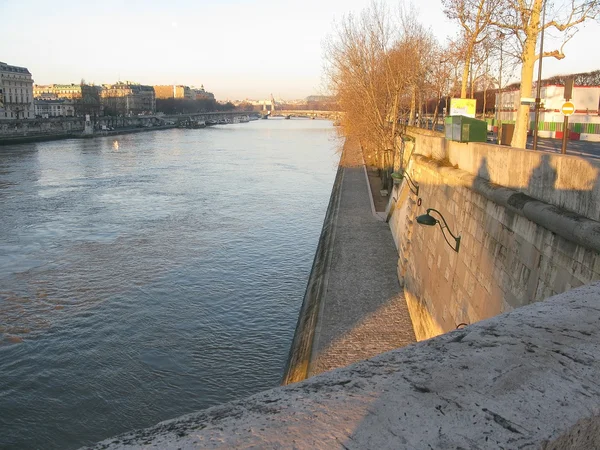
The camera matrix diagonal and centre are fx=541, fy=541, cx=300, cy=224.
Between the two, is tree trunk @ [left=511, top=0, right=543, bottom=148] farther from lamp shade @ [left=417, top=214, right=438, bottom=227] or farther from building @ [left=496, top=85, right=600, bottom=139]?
building @ [left=496, top=85, right=600, bottom=139]

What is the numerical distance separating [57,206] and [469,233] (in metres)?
26.4

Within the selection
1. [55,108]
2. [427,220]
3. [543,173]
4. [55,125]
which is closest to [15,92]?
[55,125]

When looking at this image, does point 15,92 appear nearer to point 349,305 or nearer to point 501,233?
point 349,305

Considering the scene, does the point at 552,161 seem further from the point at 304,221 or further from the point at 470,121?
the point at 304,221

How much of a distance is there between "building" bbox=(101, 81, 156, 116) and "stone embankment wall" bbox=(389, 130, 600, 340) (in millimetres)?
152272

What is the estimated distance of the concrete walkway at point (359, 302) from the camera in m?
10.7

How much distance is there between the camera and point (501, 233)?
22.2 ft

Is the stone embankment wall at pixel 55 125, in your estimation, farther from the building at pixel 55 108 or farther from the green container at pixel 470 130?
the green container at pixel 470 130

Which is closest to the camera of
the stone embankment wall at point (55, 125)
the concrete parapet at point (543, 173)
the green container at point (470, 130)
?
the concrete parapet at point (543, 173)

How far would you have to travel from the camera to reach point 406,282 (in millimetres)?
13766

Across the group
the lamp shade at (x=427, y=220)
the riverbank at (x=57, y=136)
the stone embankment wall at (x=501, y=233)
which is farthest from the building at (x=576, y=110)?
the riverbank at (x=57, y=136)

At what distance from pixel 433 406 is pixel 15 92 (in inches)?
5305

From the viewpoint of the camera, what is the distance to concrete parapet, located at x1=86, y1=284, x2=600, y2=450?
1844 mm

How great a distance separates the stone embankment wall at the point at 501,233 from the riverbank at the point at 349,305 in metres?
0.86
